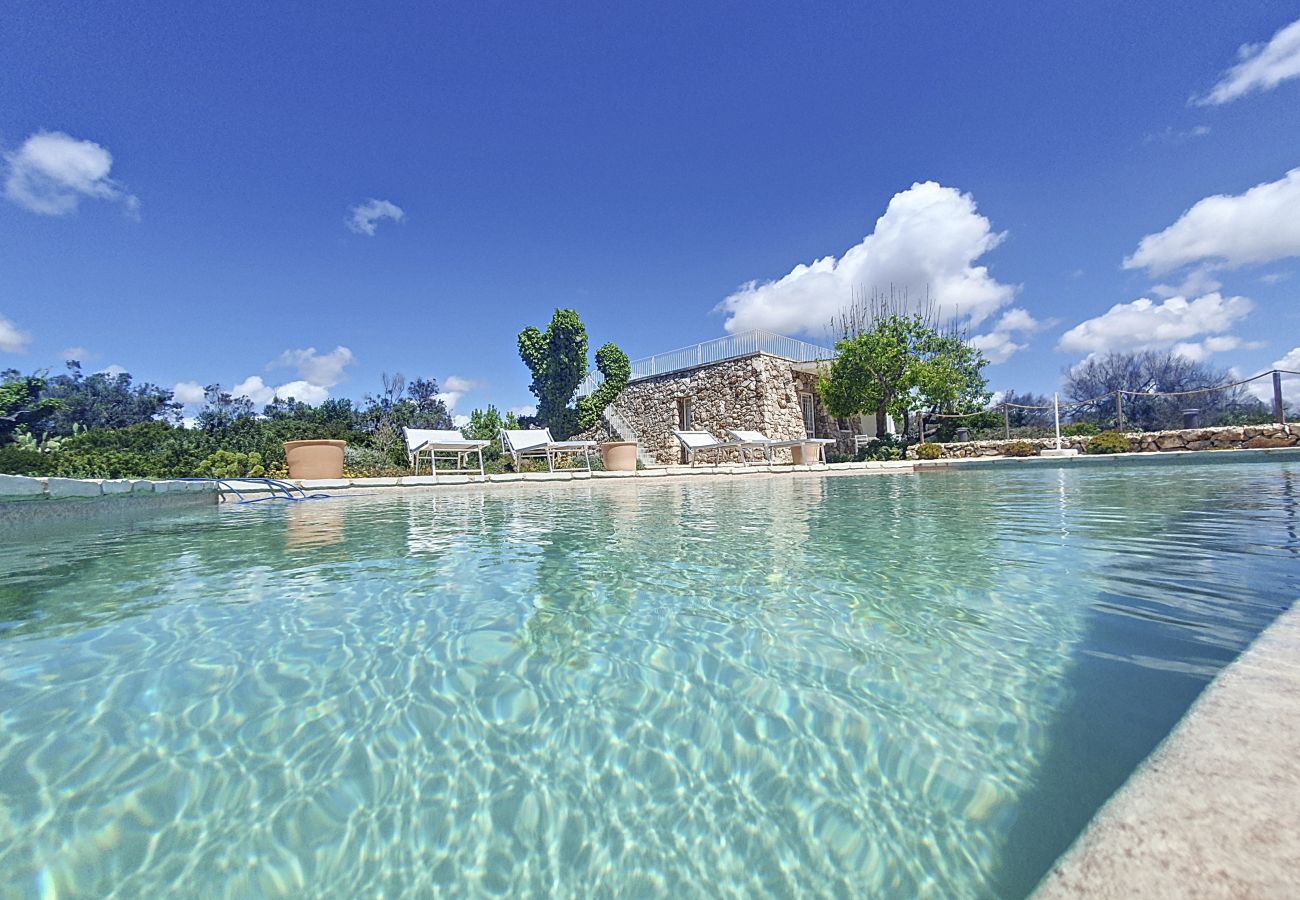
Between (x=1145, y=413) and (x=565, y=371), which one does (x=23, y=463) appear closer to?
(x=565, y=371)

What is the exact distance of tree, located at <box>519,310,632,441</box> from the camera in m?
19.0

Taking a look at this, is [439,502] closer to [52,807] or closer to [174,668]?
[174,668]

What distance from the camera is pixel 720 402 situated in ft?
62.5

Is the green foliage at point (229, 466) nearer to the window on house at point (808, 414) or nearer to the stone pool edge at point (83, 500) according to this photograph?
the stone pool edge at point (83, 500)

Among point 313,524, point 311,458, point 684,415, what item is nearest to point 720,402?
point 684,415

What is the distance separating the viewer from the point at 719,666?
1.83m

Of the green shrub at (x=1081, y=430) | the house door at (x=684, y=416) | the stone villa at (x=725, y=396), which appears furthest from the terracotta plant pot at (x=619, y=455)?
the green shrub at (x=1081, y=430)

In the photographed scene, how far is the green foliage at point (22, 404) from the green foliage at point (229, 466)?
18.8 ft

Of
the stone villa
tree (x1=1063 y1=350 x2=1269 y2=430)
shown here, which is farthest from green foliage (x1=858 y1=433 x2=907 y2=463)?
tree (x1=1063 y1=350 x2=1269 y2=430)

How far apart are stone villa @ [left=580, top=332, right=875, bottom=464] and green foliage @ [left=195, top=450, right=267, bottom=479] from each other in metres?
11.2

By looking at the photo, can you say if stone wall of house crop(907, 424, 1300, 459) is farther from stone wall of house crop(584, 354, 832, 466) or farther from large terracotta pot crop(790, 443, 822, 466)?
stone wall of house crop(584, 354, 832, 466)

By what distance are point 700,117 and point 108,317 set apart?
97.4 feet

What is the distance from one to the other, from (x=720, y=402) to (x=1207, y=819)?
18.5m

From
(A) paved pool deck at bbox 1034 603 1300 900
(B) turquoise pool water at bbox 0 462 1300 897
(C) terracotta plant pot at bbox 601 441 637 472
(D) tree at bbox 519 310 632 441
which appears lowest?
(B) turquoise pool water at bbox 0 462 1300 897
